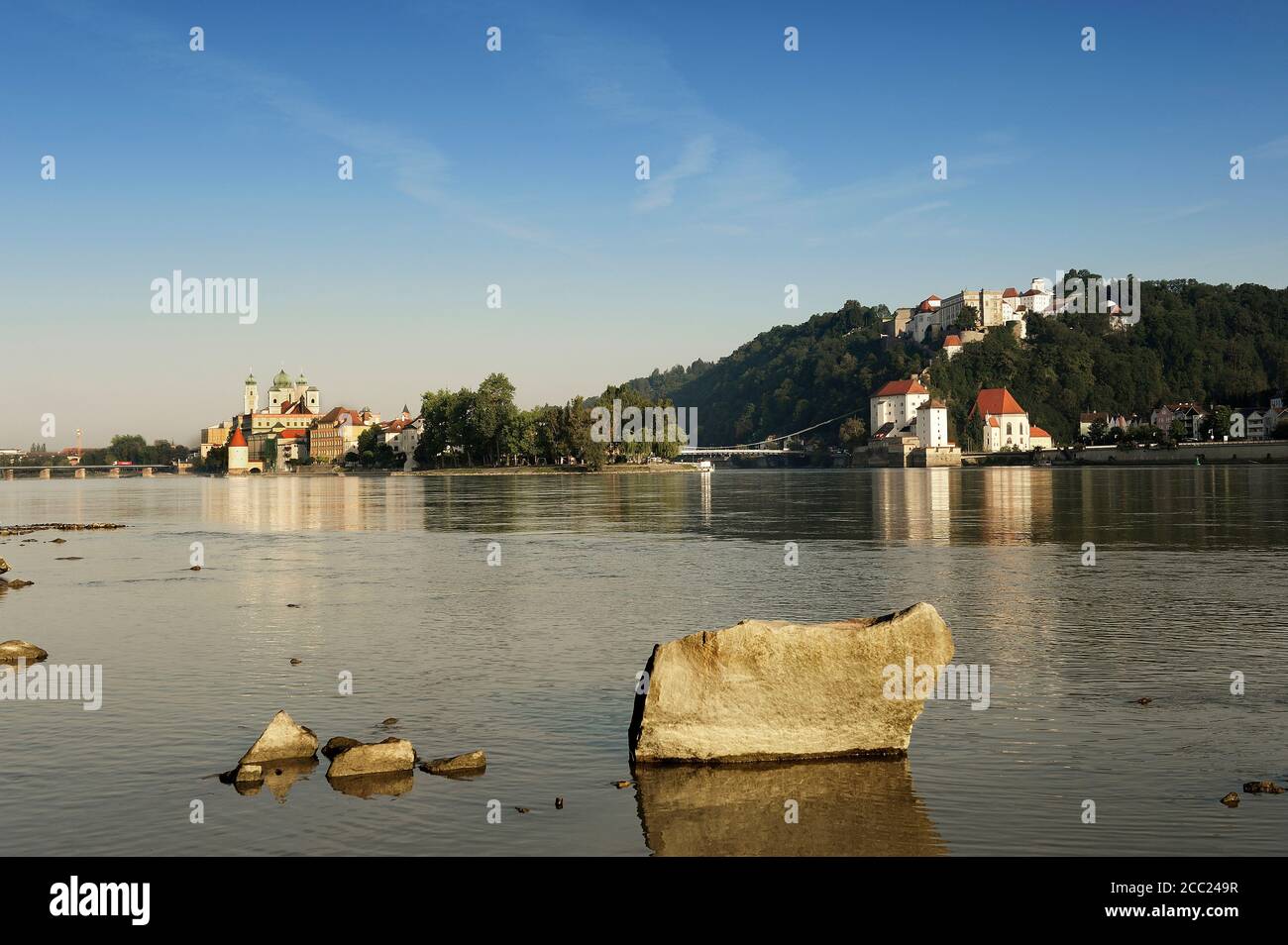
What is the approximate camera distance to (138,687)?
60.8 feet

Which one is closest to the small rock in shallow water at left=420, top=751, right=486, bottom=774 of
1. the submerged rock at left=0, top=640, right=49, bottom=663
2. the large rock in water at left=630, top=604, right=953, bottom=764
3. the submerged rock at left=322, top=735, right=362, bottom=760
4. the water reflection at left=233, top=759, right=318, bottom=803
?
the submerged rock at left=322, top=735, right=362, bottom=760

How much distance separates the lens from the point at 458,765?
13.3m

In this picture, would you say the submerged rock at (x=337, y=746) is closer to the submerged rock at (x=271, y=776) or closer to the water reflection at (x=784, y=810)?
the submerged rock at (x=271, y=776)

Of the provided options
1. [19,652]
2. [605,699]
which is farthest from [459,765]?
[19,652]

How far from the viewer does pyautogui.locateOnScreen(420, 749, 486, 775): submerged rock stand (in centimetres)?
1323

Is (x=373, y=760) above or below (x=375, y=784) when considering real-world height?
above

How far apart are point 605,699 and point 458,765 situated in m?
4.29

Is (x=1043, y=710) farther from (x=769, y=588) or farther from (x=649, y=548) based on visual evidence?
(x=649, y=548)

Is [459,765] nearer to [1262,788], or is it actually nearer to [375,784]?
[375,784]

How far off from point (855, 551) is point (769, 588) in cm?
1288

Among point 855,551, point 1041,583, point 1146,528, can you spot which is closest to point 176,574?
point 855,551

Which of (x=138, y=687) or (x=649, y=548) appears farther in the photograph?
(x=649, y=548)
